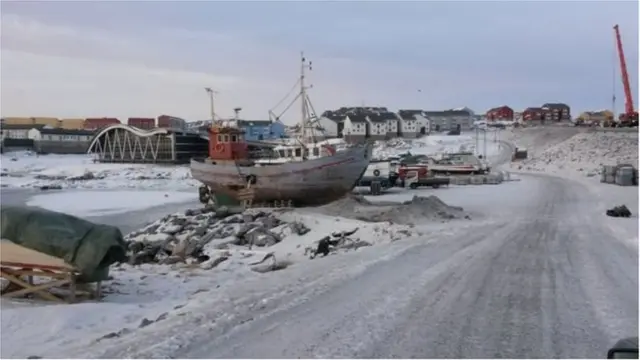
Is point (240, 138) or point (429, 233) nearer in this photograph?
point (429, 233)

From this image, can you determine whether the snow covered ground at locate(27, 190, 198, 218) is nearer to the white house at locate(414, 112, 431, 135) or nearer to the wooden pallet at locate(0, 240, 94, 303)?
the wooden pallet at locate(0, 240, 94, 303)

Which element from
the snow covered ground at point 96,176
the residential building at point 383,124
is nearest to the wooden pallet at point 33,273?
the snow covered ground at point 96,176

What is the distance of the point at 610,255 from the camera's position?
1394cm

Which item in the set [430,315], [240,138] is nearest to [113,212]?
[240,138]

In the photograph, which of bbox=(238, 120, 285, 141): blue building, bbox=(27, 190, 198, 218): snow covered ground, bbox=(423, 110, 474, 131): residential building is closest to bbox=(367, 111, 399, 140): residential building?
bbox=(238, 120, 285, 141): blue building

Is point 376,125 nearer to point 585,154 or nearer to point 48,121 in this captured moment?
point 585,154

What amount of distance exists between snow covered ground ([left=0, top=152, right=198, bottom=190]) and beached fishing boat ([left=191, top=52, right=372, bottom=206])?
25.3m

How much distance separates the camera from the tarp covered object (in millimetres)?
11469

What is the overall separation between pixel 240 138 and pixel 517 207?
13432mm

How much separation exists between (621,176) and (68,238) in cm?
3289

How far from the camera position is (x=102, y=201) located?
43.2 metres

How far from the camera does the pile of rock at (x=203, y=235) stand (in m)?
18.3

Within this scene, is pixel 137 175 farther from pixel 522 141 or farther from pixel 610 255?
pixel 610 255

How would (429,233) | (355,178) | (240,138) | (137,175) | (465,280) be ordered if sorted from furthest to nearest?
(137,175)
(240,138)
(355,178)
(429,233)
(465,280)
